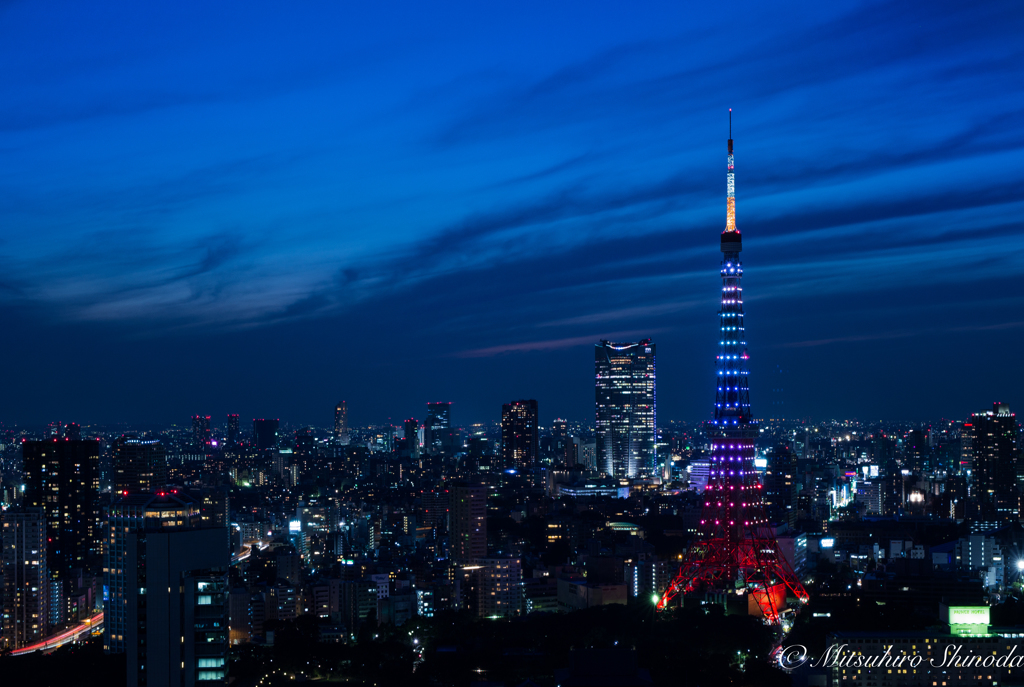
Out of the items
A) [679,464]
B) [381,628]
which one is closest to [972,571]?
[381,628]

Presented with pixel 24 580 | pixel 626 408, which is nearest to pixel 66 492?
pixel 24 580

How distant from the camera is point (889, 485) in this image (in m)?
48.4

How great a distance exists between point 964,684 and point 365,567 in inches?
→ 565

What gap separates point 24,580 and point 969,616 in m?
18.9

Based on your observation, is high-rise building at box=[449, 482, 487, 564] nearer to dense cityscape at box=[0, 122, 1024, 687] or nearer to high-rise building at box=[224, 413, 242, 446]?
dense cityscape at box=[0, 122, 1024, 687]

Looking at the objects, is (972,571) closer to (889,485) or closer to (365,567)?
(365,567)

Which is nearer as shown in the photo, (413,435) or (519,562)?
(519,562)

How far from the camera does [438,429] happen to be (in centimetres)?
7412

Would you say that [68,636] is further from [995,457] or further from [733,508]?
[995,457]

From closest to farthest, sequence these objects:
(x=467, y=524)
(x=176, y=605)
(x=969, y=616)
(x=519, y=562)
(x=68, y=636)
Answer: (x=176, y=605), (x=969, y=616), (x=68, y=636), (x=519, y=562), (x=467, y=524)

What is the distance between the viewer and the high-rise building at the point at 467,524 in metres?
30.4

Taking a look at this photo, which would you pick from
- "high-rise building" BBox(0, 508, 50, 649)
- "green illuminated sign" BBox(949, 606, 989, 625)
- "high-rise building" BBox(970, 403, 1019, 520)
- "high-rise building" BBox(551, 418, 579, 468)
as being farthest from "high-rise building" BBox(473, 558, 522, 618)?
"high-rise building" BBox(551, 418, 579, 468)

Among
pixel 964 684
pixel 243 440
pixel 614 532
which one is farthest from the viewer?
pixel 243 440

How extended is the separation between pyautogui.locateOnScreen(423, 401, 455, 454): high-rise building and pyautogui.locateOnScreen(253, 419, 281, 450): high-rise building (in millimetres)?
8465
